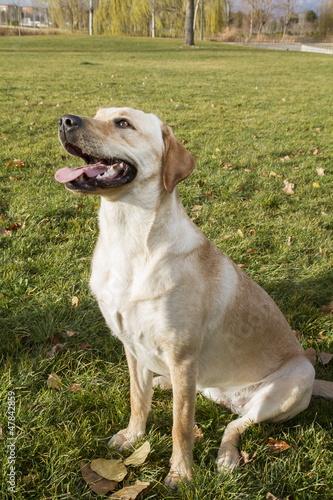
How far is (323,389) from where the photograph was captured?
262 cm

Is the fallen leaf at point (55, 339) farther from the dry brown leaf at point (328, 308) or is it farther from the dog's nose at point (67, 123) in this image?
the dry brown leaf at point (328, 308)

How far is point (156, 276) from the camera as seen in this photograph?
2.05 m

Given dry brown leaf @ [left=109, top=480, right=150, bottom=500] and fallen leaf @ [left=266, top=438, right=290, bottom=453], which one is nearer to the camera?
dry brown leaf @ [left=109, top=480, right=150, bottom=500]

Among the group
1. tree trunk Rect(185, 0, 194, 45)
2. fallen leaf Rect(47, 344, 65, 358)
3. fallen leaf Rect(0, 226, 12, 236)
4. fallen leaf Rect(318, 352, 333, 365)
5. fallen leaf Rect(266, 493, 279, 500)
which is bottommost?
fallen leaf Rect(266, 493, 279, 500)

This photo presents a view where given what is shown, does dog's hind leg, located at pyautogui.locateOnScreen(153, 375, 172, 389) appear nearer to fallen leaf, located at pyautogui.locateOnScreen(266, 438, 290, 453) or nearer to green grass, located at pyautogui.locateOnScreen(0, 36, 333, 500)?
green grass, located at pyautogui.locateOnScreen(0, 36, 333, 500)

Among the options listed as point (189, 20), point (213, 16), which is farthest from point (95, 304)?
point (213, 16)

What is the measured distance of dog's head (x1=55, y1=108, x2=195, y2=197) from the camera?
205 centimetres

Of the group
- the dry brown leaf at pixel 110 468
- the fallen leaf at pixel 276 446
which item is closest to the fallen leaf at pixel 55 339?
the dry brown leaf at pixel 110 468

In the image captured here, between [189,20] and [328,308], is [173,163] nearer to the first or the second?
[328,308]

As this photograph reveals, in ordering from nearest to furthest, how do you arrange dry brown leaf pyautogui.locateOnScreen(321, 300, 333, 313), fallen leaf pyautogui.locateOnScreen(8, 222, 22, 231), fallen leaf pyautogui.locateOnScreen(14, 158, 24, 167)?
A: dry brown leaf pyautogui.locateOnScreen(321, 300, 333, 313) < fallen leaf pyautogui.locateOnScreen(8, 222, 22, 231) < fallen leaf pyautogui.locateOnScreen(14, 158, 24, 167)

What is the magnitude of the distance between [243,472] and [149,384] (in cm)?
71

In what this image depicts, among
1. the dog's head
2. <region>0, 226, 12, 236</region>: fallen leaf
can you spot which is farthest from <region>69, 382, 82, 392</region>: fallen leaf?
<region>0, 226, 12, 236</region>: fallen leaf

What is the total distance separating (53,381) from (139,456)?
757 millimetres

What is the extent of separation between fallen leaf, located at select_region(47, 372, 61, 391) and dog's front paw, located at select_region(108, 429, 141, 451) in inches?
19.6
